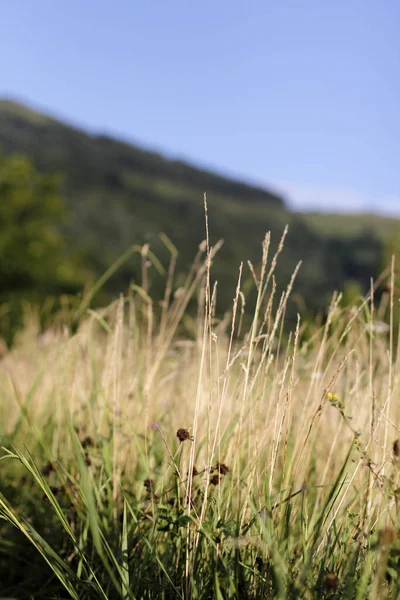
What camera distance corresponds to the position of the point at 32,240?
69.5 feet

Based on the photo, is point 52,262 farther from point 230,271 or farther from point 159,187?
point 159,187

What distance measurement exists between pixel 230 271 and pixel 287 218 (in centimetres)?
4094

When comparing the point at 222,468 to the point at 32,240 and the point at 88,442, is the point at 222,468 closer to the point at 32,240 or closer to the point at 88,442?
the point at 88,442

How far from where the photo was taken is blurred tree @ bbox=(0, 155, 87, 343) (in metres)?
20.3

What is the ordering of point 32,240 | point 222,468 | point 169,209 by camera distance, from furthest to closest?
1. point 169,209
2. point 32,240
3. point 222,468

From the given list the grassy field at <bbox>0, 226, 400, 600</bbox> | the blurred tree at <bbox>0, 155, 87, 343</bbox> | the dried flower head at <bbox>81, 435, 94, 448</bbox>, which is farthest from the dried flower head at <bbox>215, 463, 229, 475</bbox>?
the blurred tree at <bbox>0, 155, 87, 343</bbox>

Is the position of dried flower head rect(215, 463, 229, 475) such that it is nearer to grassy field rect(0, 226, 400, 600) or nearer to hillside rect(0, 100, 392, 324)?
grassy field rect(0, 226, 400, 600)

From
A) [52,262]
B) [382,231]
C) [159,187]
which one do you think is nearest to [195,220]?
[159,187]

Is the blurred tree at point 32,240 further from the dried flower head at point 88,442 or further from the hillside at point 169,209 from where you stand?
the hillside at point 169,209

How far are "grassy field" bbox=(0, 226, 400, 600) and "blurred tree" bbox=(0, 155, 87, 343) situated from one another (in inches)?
708

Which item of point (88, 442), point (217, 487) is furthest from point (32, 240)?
point (217, 487)

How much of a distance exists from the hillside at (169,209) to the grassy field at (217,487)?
50.0m

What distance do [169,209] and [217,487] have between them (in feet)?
265

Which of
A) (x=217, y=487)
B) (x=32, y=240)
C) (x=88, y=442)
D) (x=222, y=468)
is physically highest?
(x=222, y=468)
